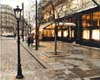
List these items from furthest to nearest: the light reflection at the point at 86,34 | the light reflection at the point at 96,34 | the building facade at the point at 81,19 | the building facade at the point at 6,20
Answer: the building facade at the point at 6,20 → the light reflection at the point at 86,34 → the building facade at the point at 81,19 → the light reflection at the point at 96,34

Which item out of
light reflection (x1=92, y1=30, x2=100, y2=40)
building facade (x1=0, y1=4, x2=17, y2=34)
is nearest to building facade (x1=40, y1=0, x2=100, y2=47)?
light reflection (x1=92, y1=30, x2=100, y2=40)

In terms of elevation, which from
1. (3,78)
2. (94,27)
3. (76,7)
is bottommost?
(3,78)

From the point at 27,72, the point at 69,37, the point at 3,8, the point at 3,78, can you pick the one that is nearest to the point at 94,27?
the point at 69,37

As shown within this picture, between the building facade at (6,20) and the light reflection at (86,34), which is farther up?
the building facade at (6,20)

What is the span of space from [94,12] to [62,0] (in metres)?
4.60

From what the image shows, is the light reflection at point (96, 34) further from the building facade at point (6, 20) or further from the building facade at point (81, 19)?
the building facade at point (6, 20)

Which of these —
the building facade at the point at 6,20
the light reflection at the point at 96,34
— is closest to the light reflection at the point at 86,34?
the light reflection at the point at 96,34

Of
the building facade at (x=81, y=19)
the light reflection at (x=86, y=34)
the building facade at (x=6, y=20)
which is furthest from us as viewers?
the building facade at (x=6, y=20)

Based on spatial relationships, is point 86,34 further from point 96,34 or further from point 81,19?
point 96,34

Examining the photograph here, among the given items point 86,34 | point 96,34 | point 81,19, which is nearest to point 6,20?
point 81,19

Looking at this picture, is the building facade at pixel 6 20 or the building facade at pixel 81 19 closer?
the building facade at pixel 81 19

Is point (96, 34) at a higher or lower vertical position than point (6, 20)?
lower

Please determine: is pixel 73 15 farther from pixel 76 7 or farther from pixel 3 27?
pixel 3 27

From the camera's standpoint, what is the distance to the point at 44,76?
53.2ft
